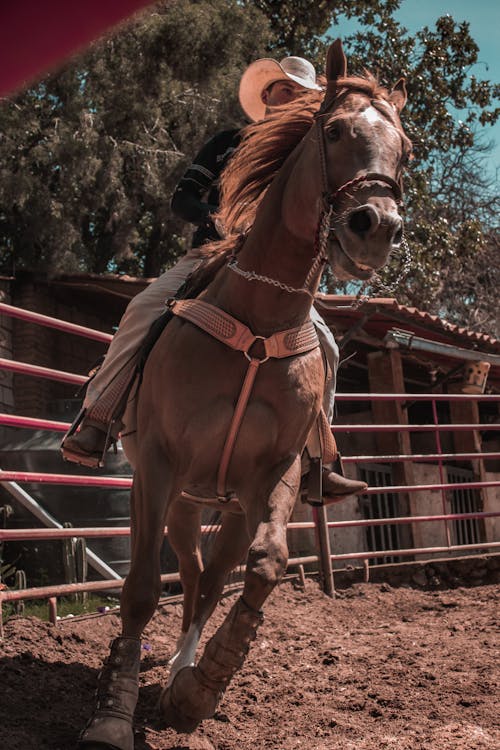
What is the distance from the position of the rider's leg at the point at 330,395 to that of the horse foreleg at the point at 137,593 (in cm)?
139

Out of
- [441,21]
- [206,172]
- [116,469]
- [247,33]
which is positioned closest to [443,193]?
[441,21]

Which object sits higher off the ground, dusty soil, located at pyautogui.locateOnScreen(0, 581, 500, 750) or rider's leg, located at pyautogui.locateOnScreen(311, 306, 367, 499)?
rider's leg, located at pyautogui.locateOnScreen(311, 306, 367, 499)

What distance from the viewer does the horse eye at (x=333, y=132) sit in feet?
11.4

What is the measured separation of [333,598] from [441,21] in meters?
14.9

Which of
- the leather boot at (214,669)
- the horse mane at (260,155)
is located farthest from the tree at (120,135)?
the leather boot at (214,669)

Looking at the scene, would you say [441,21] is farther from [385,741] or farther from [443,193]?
[385,741]

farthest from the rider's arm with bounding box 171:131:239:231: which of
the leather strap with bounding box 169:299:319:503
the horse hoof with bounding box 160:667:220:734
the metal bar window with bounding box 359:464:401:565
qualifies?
the metal bar window with bounding box 359:464:401:565

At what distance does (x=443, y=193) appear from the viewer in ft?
70.5

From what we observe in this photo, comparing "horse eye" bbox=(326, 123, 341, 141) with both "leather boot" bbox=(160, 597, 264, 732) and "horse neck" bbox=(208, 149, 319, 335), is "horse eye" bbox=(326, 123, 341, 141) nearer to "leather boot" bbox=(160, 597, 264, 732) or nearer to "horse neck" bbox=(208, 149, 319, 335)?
"horse neck" bbox=(208, 149, 319, 335)

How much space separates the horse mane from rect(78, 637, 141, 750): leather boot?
190 cm

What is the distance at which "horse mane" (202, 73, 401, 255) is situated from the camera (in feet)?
13.0

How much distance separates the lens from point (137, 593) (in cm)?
365

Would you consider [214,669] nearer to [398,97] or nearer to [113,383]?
[113,383]

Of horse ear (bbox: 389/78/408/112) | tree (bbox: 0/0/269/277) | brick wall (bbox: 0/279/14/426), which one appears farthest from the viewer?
tree (bbox: 0/0/269/277)
